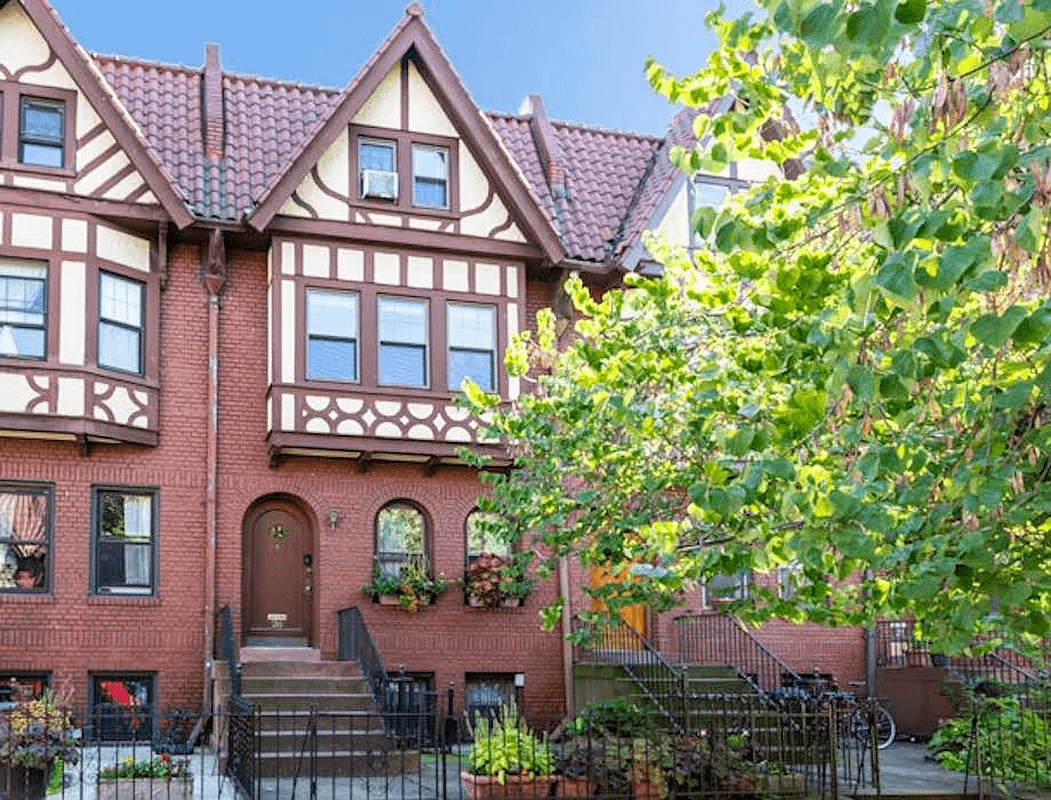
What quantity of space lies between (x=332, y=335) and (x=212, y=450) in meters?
2.63

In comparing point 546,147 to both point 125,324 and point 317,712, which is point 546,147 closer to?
point 125,324

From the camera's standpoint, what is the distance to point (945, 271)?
5543 mm

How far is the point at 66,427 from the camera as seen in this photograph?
20188mm

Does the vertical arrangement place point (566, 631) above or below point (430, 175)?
below

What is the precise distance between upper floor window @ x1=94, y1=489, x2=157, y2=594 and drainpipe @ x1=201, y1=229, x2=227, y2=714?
0.83 meters

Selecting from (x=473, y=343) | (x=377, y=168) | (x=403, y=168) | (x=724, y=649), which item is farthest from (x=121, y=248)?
(x=724, y=649)

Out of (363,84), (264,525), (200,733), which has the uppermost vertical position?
(363,84)

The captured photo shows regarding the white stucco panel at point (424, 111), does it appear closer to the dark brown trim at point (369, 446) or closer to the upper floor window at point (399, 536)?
the dark brown trim at point (369, 446)

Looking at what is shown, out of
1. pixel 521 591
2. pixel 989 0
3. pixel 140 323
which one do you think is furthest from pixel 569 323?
pixel 989 0

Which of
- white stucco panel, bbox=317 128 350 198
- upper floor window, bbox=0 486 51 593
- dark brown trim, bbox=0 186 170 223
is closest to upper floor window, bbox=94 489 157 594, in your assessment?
upper floor window, bbox=0 486 51 593

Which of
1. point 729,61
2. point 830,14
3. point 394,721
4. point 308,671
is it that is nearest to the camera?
point 830,14

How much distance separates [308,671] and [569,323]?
7661mm

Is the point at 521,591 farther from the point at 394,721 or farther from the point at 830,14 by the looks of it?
the point at 830,14

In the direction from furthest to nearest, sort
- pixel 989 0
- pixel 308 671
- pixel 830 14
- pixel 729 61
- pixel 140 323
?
1. pixel 140 323
2. pixel 308 671
3. pixel 729 61
4. pixel 989 0
5. pixel 830 14
